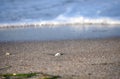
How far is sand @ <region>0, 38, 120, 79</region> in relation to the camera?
235 inches

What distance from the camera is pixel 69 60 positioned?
24.1 feet

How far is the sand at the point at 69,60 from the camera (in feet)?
19.6

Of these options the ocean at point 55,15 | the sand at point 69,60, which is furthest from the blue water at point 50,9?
the sand at point 69,60

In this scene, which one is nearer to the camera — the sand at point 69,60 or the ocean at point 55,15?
the sand at point 69,60

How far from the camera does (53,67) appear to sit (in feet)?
21.5

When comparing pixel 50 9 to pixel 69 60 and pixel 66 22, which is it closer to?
pixel 66 22

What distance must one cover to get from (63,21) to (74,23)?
792 millimetres

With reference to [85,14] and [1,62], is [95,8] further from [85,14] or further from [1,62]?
[1,62]


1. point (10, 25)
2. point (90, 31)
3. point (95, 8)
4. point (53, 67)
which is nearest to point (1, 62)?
point (53, 67)

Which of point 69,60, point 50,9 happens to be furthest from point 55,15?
point 69,60

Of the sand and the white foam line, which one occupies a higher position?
the white foam line

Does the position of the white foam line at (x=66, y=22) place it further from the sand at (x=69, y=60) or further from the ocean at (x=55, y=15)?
the sand at (x=69, y=60)

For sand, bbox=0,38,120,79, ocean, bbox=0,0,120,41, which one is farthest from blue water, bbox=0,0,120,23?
sand, bbox=0,38,120,79

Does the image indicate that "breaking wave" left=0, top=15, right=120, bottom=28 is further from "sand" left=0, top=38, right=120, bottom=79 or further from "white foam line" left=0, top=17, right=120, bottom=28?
"sand" left=0, top=38, right=120, bottom=79
